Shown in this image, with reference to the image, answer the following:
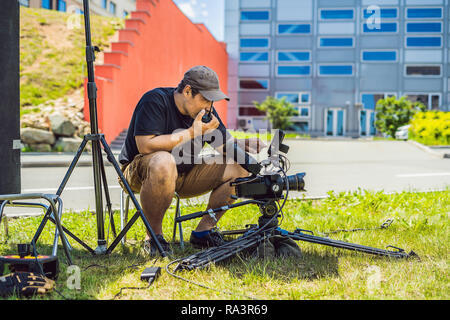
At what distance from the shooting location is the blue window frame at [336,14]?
35688 millimetres

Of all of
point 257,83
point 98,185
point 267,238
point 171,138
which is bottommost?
point 267,238

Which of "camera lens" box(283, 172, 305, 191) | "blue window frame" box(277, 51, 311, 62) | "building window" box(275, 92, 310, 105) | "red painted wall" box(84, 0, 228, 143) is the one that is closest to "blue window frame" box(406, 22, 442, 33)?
"blue window frame" box(277, 51, 311, 62)

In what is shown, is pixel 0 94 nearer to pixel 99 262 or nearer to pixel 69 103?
pixel 99 262

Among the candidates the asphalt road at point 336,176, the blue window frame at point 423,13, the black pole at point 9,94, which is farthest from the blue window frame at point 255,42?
the black pole at point 9,94

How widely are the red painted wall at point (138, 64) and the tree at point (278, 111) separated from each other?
1799 centimetres

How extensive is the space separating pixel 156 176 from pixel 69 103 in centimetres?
1450

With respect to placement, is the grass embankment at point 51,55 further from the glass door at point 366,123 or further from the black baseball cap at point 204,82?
the glass door at point 366,123

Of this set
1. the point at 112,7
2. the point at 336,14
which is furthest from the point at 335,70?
the point at 112,7

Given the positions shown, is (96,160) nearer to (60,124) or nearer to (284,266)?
(284,266)

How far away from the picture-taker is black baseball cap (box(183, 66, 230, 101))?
3074 mm

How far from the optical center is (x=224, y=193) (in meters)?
3.35

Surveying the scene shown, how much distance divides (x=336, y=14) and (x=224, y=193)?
35.6 metres

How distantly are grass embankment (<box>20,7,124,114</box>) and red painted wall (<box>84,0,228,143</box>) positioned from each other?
10.2 ft

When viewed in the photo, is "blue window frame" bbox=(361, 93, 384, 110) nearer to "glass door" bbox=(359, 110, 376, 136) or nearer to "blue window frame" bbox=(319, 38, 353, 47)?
"glass door" bbox=(359, 110, 376, 136)
